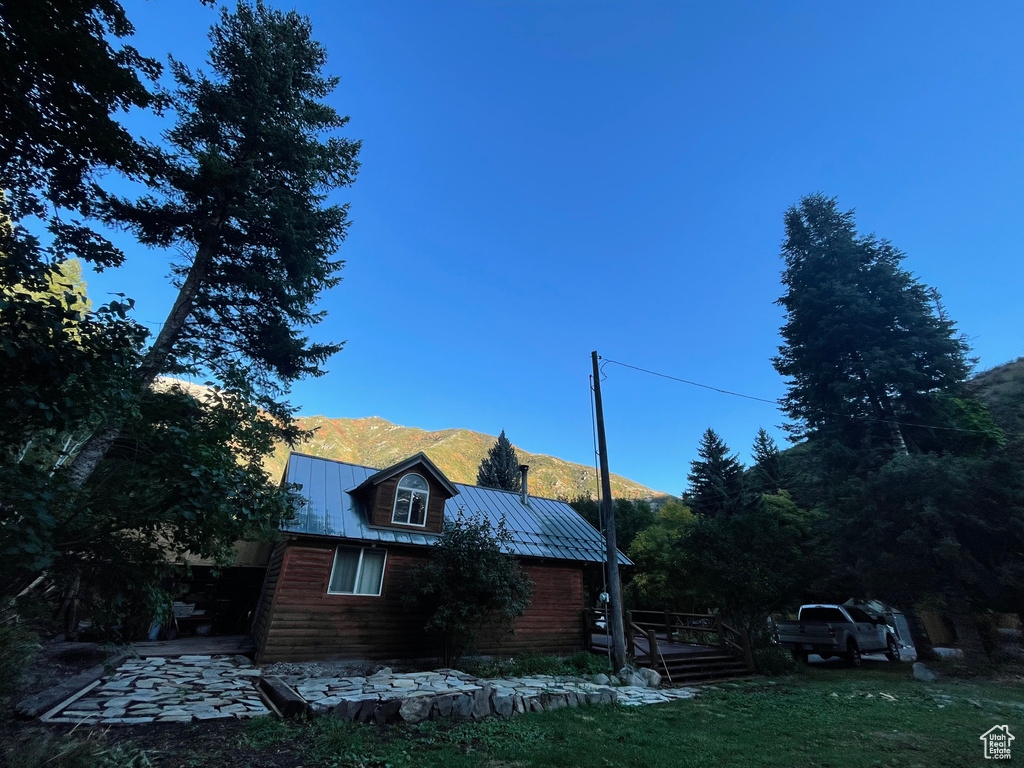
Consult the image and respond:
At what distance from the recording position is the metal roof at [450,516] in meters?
12.7

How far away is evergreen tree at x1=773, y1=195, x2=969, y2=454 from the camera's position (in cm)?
1920

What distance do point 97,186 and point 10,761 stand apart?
10346 millimetres

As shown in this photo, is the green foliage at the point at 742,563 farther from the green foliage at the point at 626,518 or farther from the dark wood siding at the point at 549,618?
the green foliage at the point at 626,518

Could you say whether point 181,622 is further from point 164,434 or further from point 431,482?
point 164,434

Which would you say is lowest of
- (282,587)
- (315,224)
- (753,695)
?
(753,695)

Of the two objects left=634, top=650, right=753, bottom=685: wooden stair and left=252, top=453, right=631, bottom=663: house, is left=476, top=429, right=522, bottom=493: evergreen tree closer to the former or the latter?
left=252, top=453, right=631, bottom=663: house

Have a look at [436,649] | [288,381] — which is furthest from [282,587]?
[288,381]

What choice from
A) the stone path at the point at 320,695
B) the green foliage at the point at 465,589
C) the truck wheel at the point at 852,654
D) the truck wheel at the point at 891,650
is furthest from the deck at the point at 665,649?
the truck wheel at the point at 891,650

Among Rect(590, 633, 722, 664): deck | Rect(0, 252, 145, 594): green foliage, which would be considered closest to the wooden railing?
Rect(590, 633, 722, 664): deck

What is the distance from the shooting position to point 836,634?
15438mm

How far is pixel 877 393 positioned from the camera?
65.1 ft

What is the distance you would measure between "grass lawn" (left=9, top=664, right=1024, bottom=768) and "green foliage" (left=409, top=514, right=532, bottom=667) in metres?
3.77

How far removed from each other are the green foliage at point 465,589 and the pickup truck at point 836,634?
1145 centimetres

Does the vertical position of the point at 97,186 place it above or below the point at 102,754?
above
